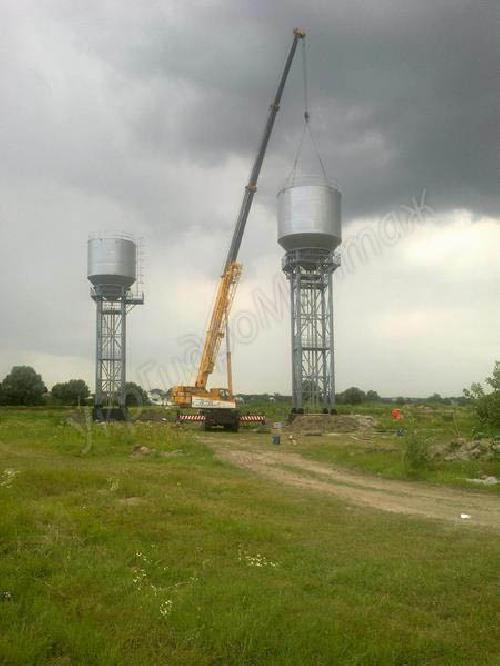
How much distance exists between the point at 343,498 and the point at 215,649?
8.29 metres

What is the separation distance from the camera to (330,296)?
4197cm

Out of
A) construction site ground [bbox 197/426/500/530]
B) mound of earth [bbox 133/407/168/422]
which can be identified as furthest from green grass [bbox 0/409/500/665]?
mound of earth [bbox 133/407/168/422]

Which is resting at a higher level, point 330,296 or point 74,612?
point 330,296

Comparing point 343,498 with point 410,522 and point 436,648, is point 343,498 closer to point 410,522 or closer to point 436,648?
point 410,522

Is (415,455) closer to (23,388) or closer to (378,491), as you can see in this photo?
(378,491)

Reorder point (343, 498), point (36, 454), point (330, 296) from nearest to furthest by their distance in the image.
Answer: point (343, 498)
point (36, 454)
point (330, 296)

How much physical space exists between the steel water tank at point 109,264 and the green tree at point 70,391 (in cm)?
2110

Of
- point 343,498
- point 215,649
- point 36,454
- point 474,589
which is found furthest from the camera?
point 36,454

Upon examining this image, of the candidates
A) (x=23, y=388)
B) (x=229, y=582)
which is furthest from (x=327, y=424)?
(x=23, y=388)

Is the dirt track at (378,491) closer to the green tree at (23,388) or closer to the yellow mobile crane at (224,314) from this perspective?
the yellow mobile crane at (224,314)

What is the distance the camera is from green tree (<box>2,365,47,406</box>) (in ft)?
202

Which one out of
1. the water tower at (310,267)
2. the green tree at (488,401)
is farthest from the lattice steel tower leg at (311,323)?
the green tree at (488,401)

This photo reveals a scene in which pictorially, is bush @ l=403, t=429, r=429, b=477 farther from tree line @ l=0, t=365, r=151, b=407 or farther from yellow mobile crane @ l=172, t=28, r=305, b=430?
tree line @ l=0, t=365, r=151, b=407

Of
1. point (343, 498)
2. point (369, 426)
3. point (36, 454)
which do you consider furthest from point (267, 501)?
point (369, 426)
